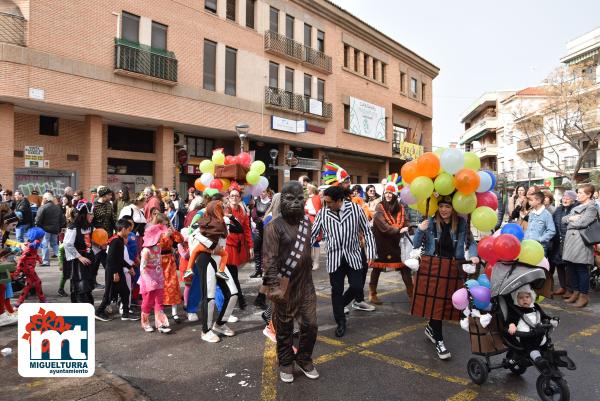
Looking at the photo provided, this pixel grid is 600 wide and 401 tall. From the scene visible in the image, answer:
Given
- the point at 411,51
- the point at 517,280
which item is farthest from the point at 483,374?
the point at 411,51

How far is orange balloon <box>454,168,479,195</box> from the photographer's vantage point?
4.73 m

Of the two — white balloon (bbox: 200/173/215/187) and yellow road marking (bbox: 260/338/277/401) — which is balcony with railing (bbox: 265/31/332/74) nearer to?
white balloon (bbox: 200/173/215/187)

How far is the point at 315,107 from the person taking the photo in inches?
1052

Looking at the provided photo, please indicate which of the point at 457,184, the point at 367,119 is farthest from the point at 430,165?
the point at 367,119

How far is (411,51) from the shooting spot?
122 ft

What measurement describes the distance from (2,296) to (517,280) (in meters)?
6.16

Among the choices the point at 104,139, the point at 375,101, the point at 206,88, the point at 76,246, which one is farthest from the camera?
the point at 375,101

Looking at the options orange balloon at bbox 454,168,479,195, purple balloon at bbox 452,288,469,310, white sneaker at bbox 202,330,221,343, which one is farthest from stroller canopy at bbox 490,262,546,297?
white sneaker at bbox 202,330,221,343

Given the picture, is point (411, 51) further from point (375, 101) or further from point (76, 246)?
point (76, 246)

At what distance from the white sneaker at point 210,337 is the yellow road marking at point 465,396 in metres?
2.70

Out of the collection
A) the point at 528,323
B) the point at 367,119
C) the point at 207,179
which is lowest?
the point at 528,323

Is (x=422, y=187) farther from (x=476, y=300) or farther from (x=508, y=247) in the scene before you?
(x=476, y=300)

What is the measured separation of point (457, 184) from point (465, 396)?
2178mm

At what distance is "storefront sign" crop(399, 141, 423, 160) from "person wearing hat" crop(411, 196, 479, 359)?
31.9 m
